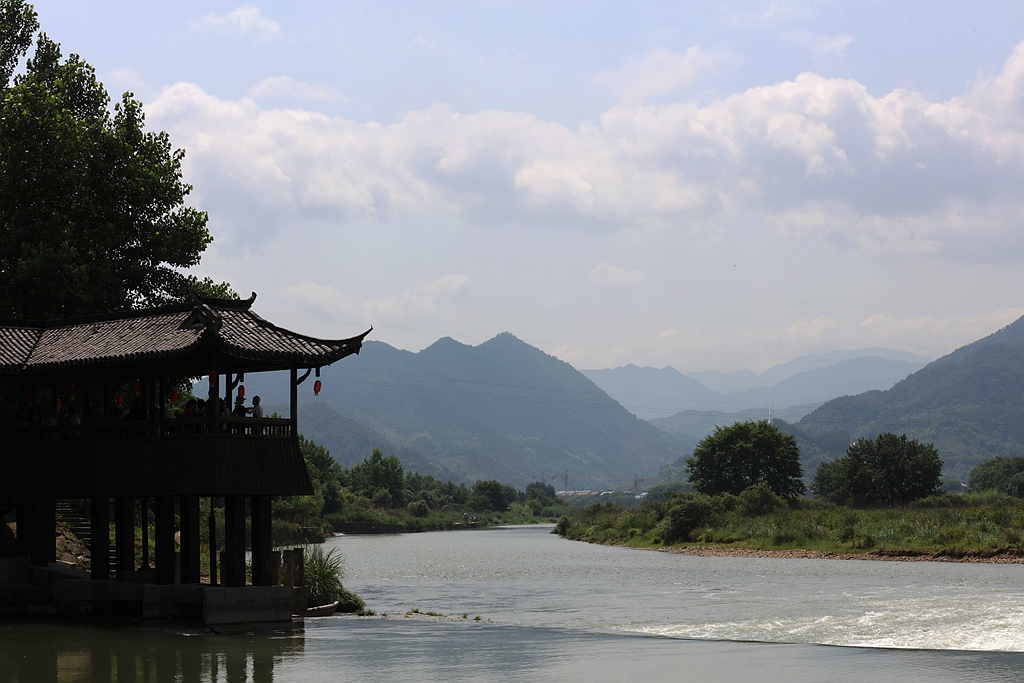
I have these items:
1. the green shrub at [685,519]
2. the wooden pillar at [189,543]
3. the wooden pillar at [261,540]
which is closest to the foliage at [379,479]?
the green shrub at [685,519]

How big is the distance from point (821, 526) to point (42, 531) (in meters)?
45.8

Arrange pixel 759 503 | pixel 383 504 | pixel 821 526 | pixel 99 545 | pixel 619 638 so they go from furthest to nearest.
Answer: pixel 383 504
pixel 759 503
pixel 821 526
pixel 99 545
pixel 619 638

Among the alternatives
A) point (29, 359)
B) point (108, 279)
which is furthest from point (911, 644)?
point (108, 279)


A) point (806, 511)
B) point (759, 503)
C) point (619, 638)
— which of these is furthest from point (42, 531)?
point (759, 503)

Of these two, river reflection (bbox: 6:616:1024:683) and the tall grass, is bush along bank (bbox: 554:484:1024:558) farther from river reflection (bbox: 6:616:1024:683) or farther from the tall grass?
river reflection (bbox: 6:616:1024:683)

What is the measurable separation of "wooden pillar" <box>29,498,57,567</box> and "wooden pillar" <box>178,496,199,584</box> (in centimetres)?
476

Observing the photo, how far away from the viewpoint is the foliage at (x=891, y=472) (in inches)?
3406

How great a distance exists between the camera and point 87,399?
29125 millimetres

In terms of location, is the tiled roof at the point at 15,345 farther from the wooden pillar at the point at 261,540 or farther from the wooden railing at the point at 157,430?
the wooden pillar at the point at 261,540

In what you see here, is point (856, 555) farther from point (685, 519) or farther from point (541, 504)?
point (541, 504)

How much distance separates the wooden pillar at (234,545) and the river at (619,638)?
1.90 m

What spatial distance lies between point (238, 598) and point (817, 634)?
1394 centimetres

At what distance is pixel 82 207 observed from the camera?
39375 mm

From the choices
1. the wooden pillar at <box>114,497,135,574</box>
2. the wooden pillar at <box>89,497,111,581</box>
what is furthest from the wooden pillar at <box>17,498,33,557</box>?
the wooden pillar at <box>114,497,135,574</box>
